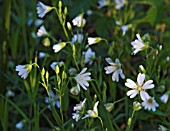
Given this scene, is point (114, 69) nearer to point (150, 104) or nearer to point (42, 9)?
point (150, 104)

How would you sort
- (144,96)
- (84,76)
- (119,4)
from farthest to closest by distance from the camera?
(119,4) → (84,76) → (144,96)

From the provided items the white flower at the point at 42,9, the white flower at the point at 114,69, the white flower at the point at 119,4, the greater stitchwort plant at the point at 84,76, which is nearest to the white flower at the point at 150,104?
the greater stitchwort plant at the point at 84,76

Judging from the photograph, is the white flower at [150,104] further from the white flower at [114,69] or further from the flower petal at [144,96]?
the white flower at [114,69]

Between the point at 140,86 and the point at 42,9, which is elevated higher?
the point at 42,9

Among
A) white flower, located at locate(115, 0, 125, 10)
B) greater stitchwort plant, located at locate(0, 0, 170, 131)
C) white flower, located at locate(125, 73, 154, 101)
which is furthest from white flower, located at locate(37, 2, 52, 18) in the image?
white flower, located at locate(115, 0, 125, 10)

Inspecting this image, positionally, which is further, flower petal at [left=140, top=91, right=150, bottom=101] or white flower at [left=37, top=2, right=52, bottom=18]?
white flower at [left=37, top=2, right=52, bottom=18]

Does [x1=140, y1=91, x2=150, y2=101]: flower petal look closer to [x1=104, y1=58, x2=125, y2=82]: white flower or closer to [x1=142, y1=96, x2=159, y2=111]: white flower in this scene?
[x1=142, y1=96, x2=159, y2=111]: white flower

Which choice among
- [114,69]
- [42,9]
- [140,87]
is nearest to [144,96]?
[140,87]

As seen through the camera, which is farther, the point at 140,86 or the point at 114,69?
the point at 114,69

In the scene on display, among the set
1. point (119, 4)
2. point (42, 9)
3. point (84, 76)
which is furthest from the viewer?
point (119, 4)

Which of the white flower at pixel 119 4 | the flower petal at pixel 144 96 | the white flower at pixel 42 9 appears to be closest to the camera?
the flower petal at pixel 144 96

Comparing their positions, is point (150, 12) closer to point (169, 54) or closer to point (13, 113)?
point (169, 54)
